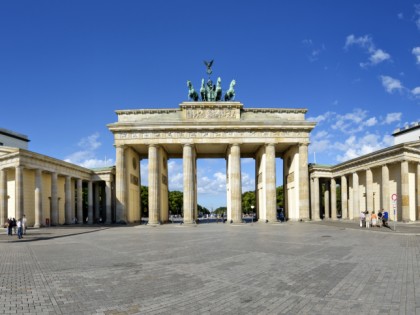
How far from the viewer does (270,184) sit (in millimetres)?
53188

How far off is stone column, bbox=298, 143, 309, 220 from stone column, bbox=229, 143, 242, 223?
30.0 feet

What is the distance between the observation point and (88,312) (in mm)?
7809

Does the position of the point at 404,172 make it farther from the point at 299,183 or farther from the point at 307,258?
the point at 307,258

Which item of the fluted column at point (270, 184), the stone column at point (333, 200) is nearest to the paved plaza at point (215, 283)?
the fluted column at point (270, 184)

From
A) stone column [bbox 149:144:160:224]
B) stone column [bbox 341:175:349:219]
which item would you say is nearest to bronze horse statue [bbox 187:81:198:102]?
stone column [bbox 149:144:160:224]

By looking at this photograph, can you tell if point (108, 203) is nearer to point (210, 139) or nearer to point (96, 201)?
point (96, 201)

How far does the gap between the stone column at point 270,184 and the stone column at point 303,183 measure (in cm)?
394

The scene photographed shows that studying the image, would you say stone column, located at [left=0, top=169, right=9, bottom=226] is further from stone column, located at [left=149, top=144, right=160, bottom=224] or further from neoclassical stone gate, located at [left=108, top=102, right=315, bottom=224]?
stone column, located at [left=149, top=144, right=160, bottom=224]

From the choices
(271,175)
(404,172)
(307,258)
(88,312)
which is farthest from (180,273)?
(271,175)

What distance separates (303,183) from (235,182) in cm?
1020

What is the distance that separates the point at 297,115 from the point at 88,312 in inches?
2024

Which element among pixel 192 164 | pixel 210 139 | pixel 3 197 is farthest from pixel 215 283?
pixel 192 164

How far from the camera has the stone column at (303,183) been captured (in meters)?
53.0

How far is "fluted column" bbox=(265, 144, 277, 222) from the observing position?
5288 centimetres
